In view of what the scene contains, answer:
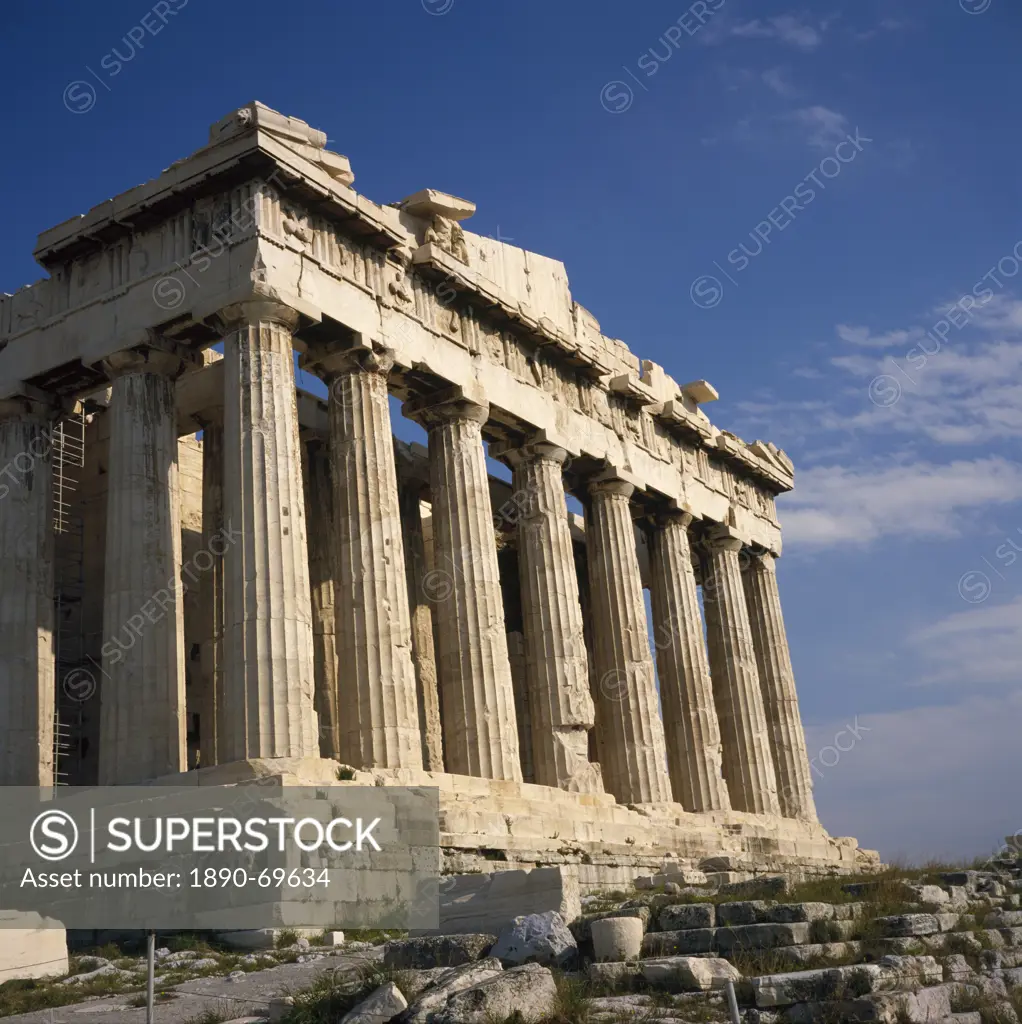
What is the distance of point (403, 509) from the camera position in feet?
106

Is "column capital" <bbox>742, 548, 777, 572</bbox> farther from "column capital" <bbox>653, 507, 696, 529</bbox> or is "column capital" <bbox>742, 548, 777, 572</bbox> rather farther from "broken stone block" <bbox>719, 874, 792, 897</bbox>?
"broken stone block" <bbox>719, 874, 792, 897</bbox>

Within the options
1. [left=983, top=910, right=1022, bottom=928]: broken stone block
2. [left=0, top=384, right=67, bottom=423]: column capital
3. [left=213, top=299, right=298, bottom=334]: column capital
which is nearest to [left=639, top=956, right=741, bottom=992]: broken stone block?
[left=983, top=910, right=1022, bottom=928]: broken stone block

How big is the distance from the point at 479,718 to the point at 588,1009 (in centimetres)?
1456

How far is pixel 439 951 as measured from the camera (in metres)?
12.4

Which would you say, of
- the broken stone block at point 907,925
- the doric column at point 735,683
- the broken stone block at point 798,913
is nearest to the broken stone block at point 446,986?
the broken stone block at point 798,913

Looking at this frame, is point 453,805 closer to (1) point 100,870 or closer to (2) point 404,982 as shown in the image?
(1) point 100,870

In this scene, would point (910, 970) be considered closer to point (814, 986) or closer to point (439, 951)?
point (814, 986)

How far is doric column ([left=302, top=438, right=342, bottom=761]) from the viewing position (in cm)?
2702

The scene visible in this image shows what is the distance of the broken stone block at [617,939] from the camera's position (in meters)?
12.2

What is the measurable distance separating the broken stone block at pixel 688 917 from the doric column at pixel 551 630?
13451 millimetres

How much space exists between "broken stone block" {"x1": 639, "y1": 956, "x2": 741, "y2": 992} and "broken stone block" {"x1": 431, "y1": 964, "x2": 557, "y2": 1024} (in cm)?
116

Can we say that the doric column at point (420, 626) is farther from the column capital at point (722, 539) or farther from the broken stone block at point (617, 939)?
the broken stone block at point (617, 939)

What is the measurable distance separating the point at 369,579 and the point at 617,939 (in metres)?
11.5

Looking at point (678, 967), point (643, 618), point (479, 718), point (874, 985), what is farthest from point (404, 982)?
point (643, 618)
